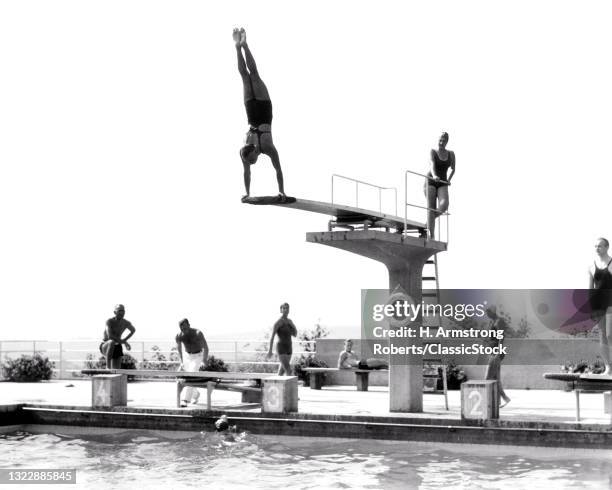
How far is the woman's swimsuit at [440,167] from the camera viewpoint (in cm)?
1861

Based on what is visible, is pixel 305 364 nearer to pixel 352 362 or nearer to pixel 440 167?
pixel 352 362

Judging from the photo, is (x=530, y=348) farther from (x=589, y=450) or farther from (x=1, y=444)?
(x=1, y=444)

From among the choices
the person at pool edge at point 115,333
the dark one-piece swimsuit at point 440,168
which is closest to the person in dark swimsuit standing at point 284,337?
the person at pool edge at point 115,333

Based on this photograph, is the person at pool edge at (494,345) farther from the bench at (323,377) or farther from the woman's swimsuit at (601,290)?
the bench at (323,377)

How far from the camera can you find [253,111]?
1415cm

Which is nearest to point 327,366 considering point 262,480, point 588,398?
point 588,398

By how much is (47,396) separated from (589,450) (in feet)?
39.8

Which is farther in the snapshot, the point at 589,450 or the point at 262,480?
the point at 589,450

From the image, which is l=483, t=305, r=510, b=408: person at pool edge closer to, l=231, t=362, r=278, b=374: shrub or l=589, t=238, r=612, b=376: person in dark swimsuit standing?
l=589, t=238, r=612, b=376: person in dark swimsuit standing

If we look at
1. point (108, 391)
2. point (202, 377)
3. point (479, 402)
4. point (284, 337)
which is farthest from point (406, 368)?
point (108, 391)

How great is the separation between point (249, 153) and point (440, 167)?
5252 millimetres

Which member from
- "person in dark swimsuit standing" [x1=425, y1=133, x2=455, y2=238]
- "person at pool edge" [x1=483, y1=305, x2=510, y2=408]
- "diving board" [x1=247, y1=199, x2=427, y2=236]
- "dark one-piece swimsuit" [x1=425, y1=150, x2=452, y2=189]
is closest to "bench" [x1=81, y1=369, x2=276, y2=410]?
"diving board" [x1=247, y1=199, x2=427, y2=236]

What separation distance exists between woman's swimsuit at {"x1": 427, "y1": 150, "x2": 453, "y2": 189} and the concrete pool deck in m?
4.08

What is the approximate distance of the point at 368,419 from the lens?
16562 mm
